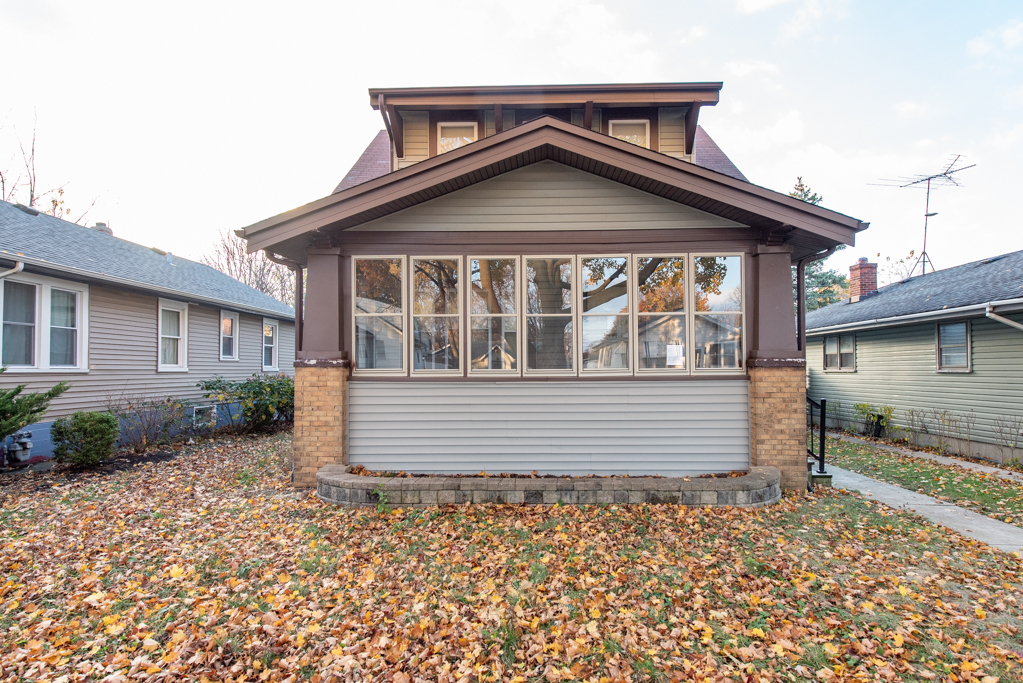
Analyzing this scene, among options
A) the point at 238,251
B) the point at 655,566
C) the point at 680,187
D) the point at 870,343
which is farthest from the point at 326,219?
the point at 238,251

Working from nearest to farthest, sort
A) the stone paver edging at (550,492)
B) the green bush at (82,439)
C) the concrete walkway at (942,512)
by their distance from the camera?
1. the concrete walkway at (942,512)
2. the stone paver edging at (550,492)
3. the green bush at (82,439)

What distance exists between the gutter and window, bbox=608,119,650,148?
23.6 ft

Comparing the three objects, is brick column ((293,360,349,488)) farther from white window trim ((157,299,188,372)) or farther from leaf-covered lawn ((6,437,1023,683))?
white window trim ((157,299,188,372))

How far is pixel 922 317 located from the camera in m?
10.5

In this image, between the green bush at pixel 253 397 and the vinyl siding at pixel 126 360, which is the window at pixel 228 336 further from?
the green bush at pixel 253 397

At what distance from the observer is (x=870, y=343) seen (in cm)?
1288

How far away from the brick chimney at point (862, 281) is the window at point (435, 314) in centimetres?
1527

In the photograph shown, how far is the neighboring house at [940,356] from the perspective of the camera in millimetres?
9172

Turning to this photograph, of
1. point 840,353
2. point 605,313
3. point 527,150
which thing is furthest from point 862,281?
point 527,150

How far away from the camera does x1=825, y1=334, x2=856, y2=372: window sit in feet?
44.6

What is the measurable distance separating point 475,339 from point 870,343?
12.0 m

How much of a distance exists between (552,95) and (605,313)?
14.4 feet

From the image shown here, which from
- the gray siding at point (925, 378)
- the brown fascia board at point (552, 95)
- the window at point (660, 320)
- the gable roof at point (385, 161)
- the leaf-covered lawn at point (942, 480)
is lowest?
the leaf-covered lawn at point (942, 480)

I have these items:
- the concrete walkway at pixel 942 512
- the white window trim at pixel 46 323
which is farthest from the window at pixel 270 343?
Result: the concrete walkway at pixel 942 512
